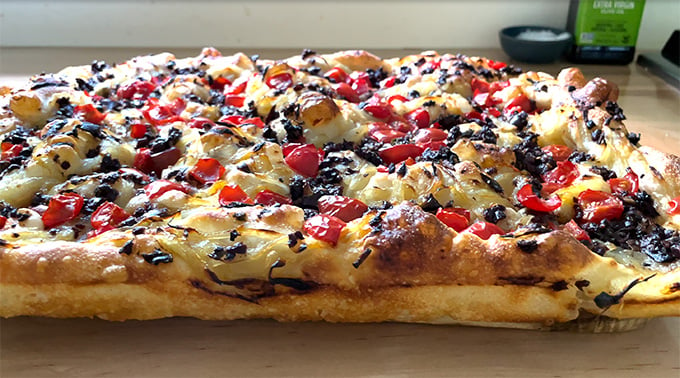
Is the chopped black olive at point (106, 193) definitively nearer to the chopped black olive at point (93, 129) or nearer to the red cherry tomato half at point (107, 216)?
the red cherry tomato half at point (107, 216)

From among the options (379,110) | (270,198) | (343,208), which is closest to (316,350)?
(343,208)

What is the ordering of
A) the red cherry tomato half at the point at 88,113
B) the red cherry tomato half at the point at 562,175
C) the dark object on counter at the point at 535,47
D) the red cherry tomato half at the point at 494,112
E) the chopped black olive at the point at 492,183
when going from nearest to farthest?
the chopped black olive at the point at 492,183 < the red cherry tomato half at the point at 562,175 < the red cherry tomato half at the point at 88,113 < the red cherry tomato half at the point at 494,112 < the dark object on counter at the point at 535,47

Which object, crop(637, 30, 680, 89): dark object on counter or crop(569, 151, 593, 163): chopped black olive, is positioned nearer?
crop(569, 151, 593, 163): chopped black olive

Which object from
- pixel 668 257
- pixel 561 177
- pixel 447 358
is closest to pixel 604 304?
pixel 668 257

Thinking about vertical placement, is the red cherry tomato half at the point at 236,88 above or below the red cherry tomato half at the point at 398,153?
above

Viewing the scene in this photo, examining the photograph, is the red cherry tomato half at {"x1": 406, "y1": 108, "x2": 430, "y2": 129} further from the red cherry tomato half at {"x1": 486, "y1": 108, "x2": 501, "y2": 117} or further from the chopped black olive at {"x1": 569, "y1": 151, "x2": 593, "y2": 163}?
the chopped black olive at {"x1": 569, "y1": 151, "x2": 593, "y2": 163}

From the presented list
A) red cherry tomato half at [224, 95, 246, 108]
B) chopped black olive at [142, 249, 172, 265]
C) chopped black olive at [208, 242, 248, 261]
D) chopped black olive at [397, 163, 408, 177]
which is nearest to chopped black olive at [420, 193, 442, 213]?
chopped black olive at [397, 163, 408, 177]

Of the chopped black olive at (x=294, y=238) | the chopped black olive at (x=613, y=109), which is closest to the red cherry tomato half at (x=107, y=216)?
the chopped black olive at (x=294, y=238)
